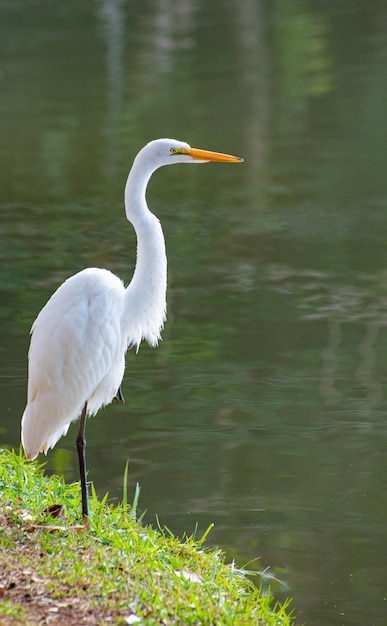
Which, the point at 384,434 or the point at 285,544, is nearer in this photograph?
the point at 285,544

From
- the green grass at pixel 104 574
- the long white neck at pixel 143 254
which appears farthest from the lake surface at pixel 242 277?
the long white neck at pixel 143 254

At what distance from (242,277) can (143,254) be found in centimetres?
340

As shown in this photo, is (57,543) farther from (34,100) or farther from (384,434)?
(34,100)

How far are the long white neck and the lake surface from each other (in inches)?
37.5

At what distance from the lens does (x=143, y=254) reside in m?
4.23

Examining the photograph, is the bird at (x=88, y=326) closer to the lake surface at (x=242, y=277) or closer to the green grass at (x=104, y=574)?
the green grass at (x=104, y=574)

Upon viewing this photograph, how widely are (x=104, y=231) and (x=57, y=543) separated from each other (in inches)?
210

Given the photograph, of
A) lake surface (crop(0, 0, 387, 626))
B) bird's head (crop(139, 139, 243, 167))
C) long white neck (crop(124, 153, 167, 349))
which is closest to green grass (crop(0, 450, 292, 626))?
lake surface (crop(0, 0, 387, 626))

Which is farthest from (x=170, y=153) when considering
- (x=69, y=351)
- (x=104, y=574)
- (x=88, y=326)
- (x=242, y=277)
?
(x=242, y=277)

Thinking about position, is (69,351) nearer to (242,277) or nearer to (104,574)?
(104,574)

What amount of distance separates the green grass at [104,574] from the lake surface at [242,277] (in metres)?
0.41

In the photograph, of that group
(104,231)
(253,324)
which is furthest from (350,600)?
(104,231)

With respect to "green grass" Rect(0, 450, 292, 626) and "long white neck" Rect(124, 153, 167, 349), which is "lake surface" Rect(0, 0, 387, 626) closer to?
"green grass" Rect(0, 450, 292, 626)

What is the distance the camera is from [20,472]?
430 centimetres
